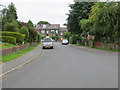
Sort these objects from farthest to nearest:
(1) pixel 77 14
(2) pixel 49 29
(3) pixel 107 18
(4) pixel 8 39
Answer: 1. (2) pixel 49 29
2. (1) pixel 77 14
3. (3) pixel 107 18
4. (4) pixel 8 39

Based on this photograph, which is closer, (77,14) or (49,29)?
(77,14)

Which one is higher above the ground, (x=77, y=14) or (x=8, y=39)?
(x=77, y=14)

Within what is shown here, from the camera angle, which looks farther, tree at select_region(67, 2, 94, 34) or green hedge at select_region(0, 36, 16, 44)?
tree at select_region(67, 2, 94, 34)

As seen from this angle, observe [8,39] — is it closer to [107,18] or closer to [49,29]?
[107,18]

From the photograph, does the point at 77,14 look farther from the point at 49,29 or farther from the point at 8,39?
the point at 49,29

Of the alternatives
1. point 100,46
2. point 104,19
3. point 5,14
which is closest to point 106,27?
point 104,19

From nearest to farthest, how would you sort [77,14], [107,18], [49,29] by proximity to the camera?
[107,18], [77,14], [49,29]

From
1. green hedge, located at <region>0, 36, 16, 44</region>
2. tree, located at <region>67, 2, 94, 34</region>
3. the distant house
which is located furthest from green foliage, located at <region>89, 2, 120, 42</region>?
the distant house

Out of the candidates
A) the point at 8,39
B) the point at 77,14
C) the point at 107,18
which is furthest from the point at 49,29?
the point at 8,39

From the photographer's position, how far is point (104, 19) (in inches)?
1181

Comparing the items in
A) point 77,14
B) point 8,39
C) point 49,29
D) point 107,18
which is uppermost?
point 77,14

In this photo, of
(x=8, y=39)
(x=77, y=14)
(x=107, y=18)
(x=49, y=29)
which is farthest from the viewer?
(x=49, y=29)

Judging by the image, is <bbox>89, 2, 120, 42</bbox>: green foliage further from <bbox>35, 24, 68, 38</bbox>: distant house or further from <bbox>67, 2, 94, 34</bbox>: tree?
<bbox>35, 24, 68, 38</bbox>: distant house

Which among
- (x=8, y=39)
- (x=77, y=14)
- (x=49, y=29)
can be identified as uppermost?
(x=77, y=14)
